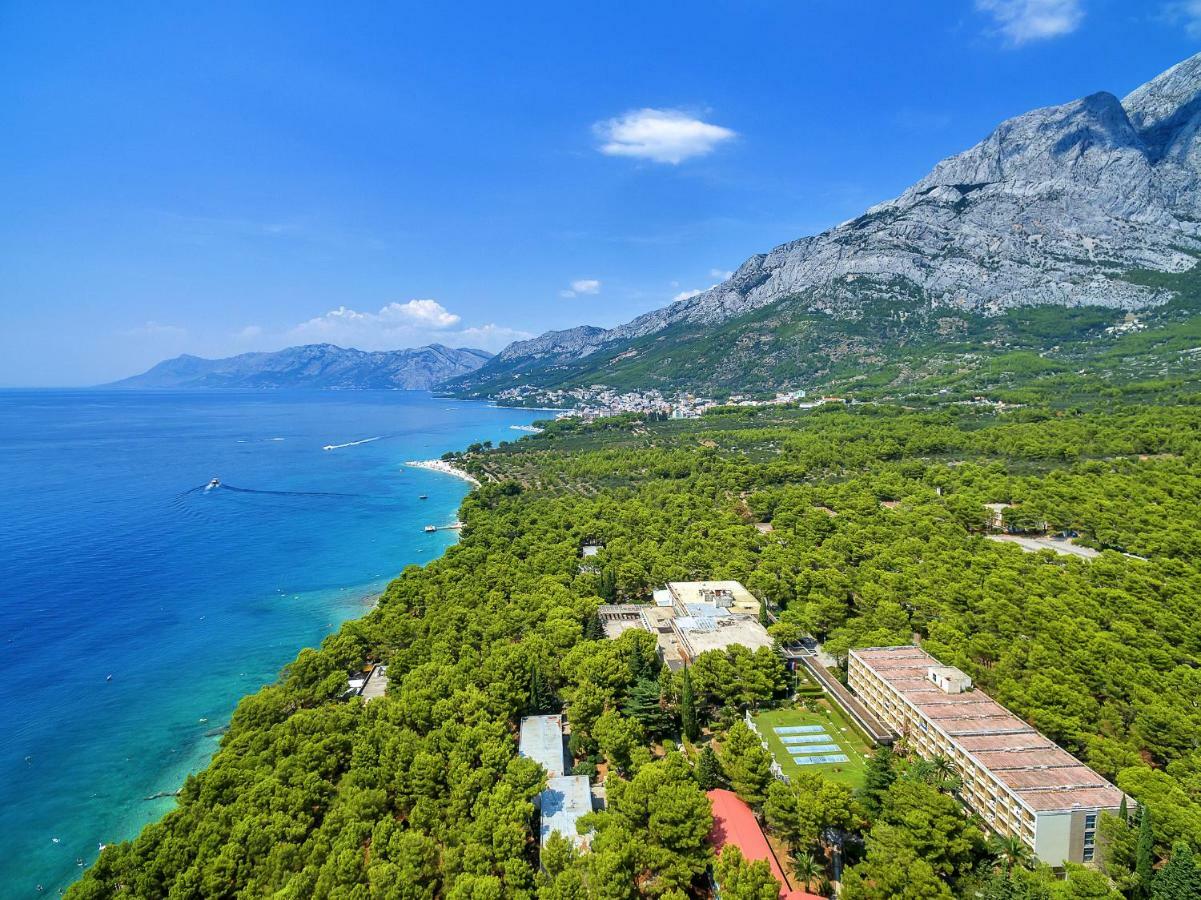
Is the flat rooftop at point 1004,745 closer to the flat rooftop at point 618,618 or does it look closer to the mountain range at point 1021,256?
the flat rooftop at point 618,618

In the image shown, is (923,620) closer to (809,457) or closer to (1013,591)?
(1013,591)

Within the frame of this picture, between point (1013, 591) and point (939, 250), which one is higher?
point (939, 250)

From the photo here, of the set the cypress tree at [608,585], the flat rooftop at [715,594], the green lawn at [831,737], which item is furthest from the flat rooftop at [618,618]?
the green lawn at [831,737]

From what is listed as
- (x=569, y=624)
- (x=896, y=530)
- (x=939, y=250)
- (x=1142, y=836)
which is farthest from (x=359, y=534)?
(x=939, y=250)

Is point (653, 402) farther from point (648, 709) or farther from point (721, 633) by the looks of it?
point (648, 709)

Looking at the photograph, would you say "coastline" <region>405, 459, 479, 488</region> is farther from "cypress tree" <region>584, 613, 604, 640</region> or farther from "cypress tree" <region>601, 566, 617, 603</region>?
"cypress tree" <region>584, 613, 604, 640</region>

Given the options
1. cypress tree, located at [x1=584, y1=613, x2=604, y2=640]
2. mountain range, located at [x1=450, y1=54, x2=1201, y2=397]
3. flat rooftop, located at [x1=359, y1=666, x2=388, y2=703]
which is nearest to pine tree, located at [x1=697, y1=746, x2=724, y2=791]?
cypress tree, located at [x1=584, y1=613, x2=604, y2=640]

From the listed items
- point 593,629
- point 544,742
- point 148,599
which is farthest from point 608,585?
point 148,599
